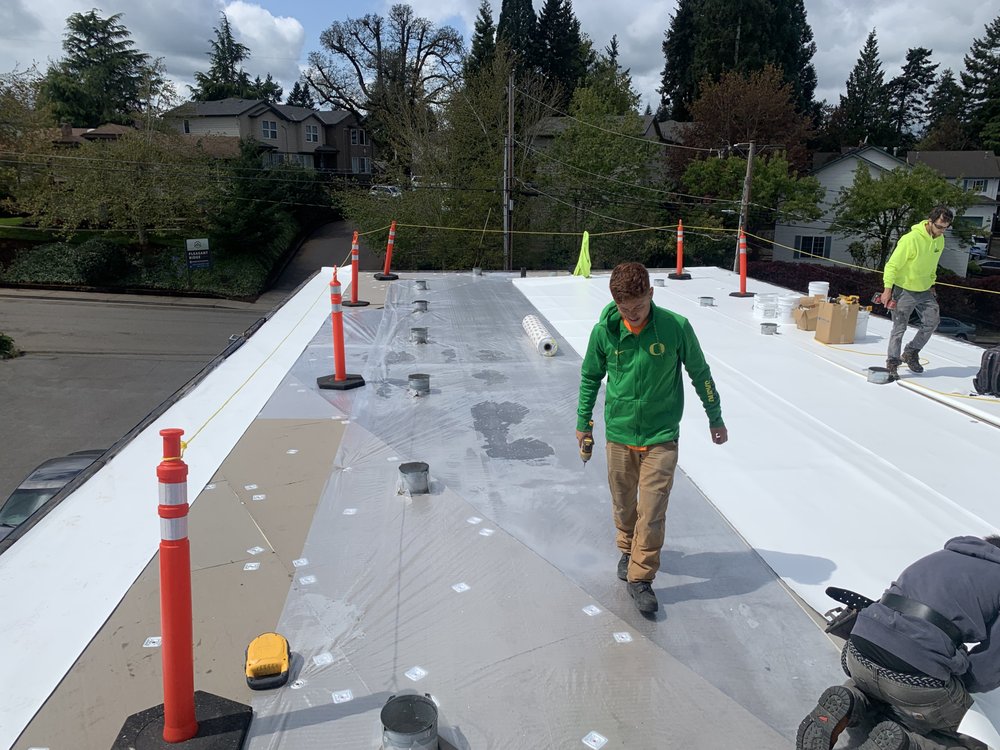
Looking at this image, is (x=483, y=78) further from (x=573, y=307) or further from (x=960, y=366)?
(x=960, y=366)

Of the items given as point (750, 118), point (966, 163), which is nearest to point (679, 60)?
point (750, 118)

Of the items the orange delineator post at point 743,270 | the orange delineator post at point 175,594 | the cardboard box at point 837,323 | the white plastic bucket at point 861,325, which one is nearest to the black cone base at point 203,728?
the orange delineator post at point 175,594

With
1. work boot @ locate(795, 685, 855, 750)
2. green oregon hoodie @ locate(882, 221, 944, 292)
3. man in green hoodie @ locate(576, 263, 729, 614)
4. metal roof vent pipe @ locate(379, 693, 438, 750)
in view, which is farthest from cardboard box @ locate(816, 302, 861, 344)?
metal roof vent pipe @ locate(379, 693, 438, 750)

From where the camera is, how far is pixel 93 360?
66.5 feet

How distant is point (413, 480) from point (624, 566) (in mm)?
1405

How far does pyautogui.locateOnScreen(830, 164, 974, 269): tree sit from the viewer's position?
2834cm

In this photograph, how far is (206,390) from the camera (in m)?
6.20

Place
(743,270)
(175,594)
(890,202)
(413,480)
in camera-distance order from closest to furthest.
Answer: (175,594), (413,480), (743,270), (890,202)

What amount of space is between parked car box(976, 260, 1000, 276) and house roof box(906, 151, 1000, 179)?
10882 millimetres

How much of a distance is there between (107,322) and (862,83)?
2693 inches

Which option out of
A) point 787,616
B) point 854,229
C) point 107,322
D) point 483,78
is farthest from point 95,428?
point 854,229

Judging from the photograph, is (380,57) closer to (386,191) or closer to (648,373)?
(386,191)

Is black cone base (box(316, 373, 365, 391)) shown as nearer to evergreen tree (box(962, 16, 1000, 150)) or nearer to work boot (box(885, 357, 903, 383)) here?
work boot (box(885, 357, 903, 383))

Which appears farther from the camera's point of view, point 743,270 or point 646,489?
point 743,270
